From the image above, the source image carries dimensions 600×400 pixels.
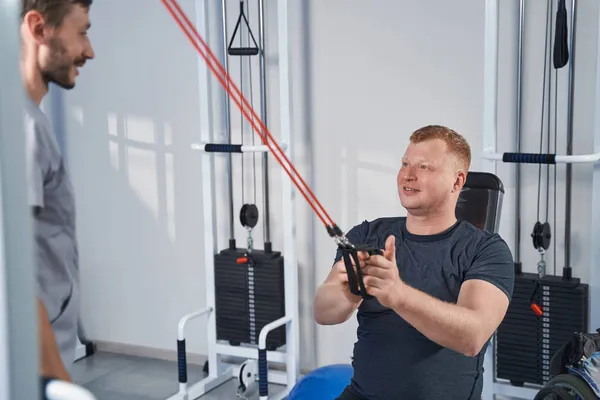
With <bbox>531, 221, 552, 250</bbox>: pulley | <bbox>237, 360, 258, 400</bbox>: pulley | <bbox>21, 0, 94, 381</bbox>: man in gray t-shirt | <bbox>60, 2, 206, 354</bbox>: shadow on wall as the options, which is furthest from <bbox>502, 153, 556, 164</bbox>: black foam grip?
<bbox>21, 0, 94, 381</bbox>: man in gray t-shirt

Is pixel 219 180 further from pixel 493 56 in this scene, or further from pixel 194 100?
pixel 493 56

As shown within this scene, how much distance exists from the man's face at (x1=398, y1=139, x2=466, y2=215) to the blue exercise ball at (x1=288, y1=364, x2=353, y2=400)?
3.23ft

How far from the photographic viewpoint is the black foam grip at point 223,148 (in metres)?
3.30

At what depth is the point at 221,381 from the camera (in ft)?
12.2

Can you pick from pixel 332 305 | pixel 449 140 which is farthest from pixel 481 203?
pixel 332 305

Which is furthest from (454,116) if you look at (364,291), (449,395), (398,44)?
(364,291)

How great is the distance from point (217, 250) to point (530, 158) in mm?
1631

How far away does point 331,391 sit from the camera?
9.07 ft

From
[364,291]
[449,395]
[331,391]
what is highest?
[364,291]

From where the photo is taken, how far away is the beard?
1030 mm

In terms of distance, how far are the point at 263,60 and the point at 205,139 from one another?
445mm

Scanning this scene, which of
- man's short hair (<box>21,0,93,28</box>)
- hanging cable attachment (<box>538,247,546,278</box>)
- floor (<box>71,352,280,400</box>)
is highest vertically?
man's short hair (<box>21,0,93,28</box>)

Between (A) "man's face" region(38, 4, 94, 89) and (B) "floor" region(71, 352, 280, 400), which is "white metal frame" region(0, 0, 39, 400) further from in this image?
(B) "floor" region(71, 352, 280, 400)

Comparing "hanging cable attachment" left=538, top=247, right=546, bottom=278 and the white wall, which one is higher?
the white wall
